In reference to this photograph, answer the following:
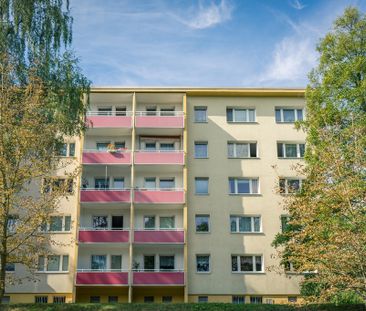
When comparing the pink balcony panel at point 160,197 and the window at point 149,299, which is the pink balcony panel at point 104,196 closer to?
the pink balcony panel at point 160,197

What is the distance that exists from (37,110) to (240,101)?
21.0 metres

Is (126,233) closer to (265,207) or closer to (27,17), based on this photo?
(265,207)

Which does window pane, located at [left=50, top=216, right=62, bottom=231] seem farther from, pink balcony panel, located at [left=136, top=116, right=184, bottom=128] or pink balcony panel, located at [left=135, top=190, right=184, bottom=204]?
pink balcony panel, located at [left=136, top=116, right=184, bottom=128]

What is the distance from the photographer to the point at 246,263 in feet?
125

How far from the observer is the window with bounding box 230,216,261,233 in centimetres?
3888

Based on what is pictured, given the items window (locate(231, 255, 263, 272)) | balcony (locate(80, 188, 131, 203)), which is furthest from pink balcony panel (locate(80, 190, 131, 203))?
window (locate(231, 255, 263, 272))

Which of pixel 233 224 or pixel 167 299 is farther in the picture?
pixel 233 224

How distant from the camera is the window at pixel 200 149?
4072cm

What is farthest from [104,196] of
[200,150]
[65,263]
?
[200,150]

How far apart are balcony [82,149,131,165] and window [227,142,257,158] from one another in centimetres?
798

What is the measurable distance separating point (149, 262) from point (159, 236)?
273 centimetres

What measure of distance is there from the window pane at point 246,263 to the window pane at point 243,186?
5.12 m

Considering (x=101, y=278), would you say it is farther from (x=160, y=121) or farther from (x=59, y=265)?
(x=160, y=121)

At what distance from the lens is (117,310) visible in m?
28.9
